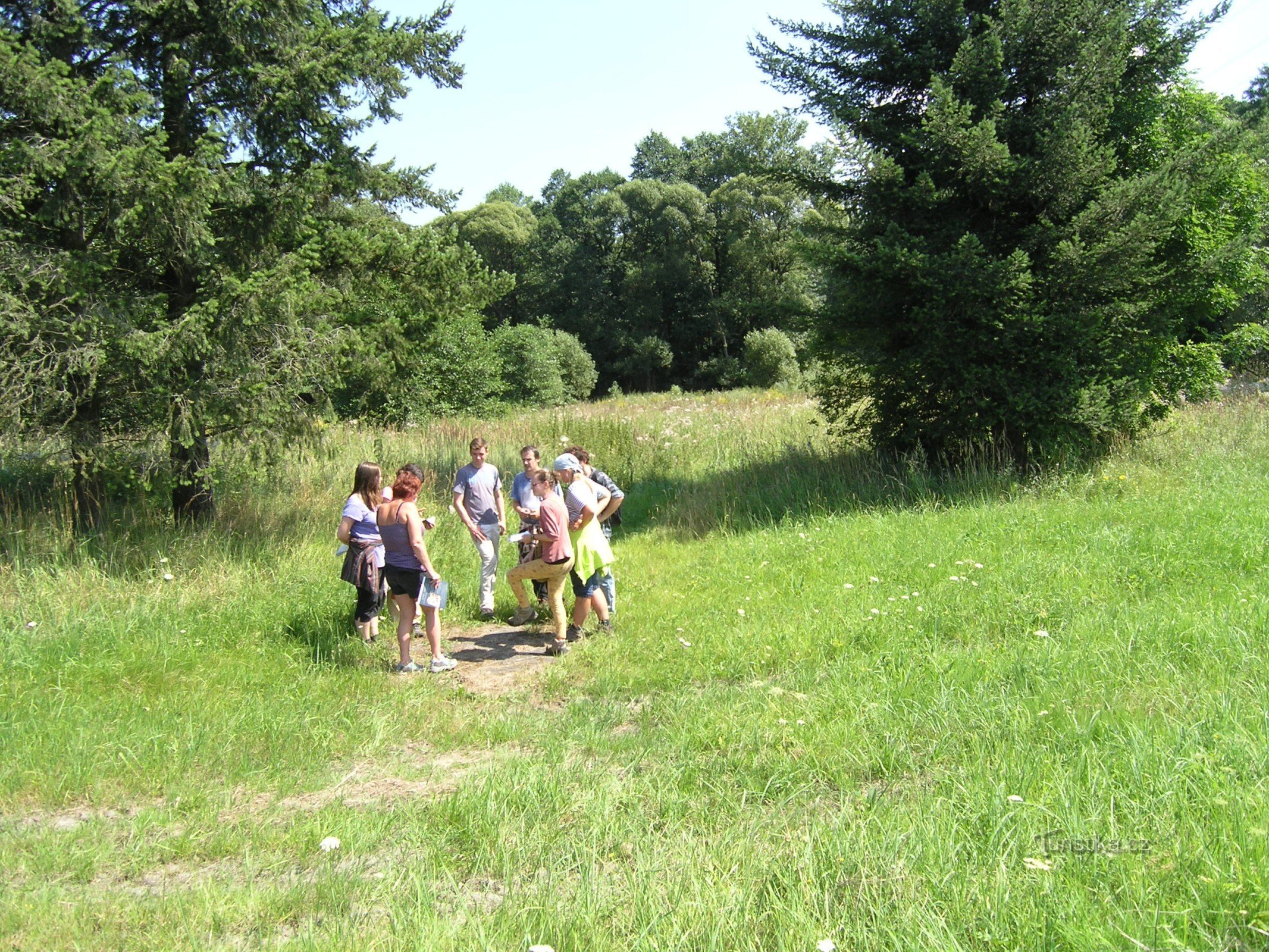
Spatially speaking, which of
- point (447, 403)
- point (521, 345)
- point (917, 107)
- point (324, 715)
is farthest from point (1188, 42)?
point (521, 345)

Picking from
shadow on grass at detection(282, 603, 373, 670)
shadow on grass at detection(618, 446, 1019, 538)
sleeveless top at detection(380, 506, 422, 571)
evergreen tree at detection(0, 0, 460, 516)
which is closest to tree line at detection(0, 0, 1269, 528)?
evergreen tree at detection(0, 0, 460, 516)

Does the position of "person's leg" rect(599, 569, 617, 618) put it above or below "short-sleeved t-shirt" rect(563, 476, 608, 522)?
below

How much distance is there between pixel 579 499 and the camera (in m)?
7.11

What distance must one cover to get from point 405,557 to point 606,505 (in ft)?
6.13

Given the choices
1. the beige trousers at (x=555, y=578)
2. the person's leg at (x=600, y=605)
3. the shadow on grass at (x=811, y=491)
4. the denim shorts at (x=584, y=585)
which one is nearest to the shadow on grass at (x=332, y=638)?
the beige trousers at (x=555, y=578)

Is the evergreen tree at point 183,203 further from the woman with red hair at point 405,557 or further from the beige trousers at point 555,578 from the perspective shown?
the beige trousers at point 555,578

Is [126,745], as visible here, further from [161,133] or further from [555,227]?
[555,227]

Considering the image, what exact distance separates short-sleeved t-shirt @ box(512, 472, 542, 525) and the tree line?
7.10 feet

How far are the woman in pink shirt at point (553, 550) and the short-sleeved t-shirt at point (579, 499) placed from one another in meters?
0.06

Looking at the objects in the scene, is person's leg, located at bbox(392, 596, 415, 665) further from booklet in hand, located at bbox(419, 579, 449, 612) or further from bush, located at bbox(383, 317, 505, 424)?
bush, located at bbox(383, 317, 505, 424)

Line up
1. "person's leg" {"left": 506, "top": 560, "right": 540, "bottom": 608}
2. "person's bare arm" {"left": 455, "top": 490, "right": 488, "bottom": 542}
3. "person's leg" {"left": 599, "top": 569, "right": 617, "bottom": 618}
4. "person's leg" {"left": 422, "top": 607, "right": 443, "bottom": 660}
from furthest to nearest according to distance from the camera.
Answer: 1. "person's bare arm" {"left": 455, "top": 490, "right": 488, "bottom": 542}
2. "person's leg" {"left": 599, "top": 569, "right": 617, "bottom": 618}
3. "person's leg" {"left": 506, "top": 560, "right": 540, "bottom": 608}
4. "person's leg" {"left": 422, "top": 607, "right": 443, "bottom": 660}

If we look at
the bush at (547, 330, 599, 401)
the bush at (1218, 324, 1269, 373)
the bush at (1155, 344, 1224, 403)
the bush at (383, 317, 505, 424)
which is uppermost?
the bush at (547, 330, 599, 401)

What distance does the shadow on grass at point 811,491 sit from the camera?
34.8 ft

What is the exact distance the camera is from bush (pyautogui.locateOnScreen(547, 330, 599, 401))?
139 ft
